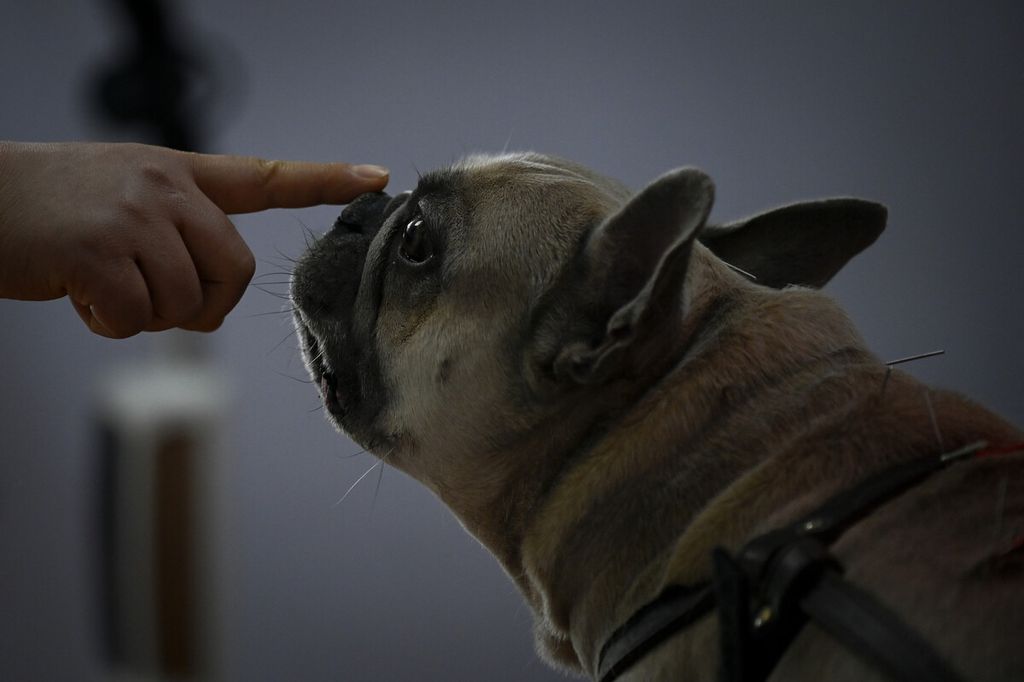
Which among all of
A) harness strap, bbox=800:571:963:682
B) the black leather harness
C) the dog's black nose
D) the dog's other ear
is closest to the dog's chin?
the dog's black nose

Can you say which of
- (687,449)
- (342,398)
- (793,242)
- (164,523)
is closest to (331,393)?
(342,398)

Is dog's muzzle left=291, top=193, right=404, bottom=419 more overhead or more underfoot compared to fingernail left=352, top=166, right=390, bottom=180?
more underfoot

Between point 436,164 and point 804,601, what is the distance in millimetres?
1464

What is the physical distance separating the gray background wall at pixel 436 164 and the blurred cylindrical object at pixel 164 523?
0.05 metres

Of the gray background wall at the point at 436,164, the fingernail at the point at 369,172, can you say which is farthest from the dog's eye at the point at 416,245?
the gray background wall at the point at 436,164

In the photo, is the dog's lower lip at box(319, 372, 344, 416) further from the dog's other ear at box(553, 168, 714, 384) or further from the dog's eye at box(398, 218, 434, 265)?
the dog's other ear at box(553, 168, 714, 384)

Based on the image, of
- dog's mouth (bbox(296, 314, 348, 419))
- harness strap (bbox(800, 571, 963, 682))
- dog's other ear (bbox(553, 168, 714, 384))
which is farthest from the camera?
dog's mouth (bbox(296, 314, 348, 419))

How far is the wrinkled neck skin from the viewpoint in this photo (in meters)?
0.79

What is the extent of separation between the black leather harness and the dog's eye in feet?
1.48

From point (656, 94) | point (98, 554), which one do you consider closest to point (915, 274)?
point (656, 94)

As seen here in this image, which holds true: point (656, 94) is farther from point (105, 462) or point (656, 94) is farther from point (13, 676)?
point (13, 676)

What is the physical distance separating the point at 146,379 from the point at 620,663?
1438mm

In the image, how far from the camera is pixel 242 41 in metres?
2.03

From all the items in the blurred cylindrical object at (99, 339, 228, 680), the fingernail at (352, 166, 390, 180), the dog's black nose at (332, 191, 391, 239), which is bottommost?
the blurred cylindrical object at (99, 339, 228, 680)
